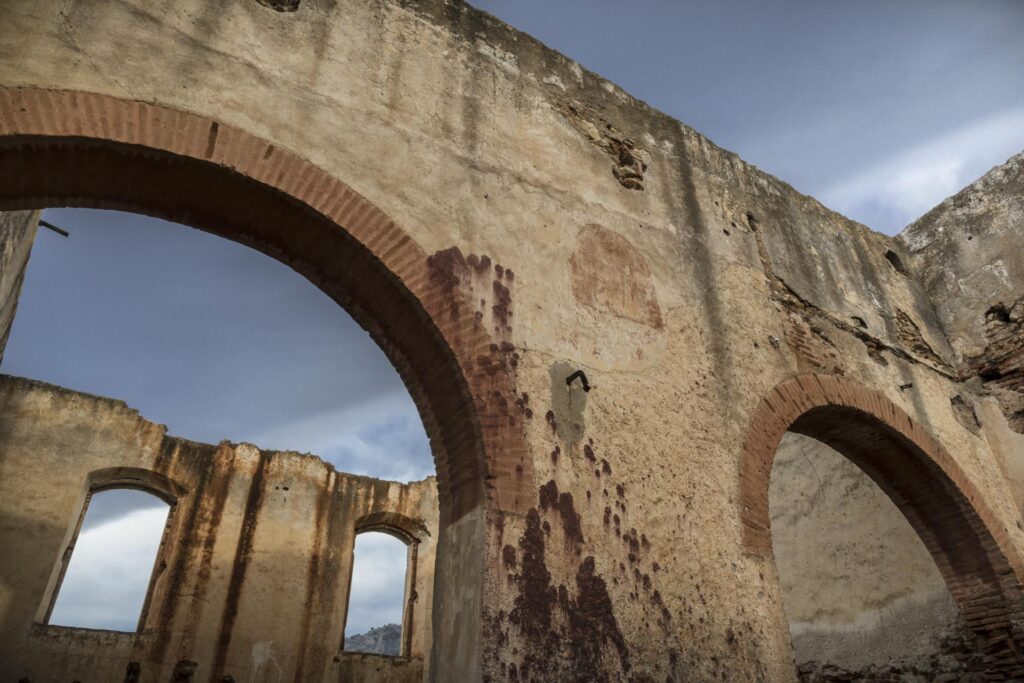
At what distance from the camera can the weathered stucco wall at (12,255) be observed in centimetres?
582

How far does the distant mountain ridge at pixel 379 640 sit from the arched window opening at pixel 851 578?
109ft

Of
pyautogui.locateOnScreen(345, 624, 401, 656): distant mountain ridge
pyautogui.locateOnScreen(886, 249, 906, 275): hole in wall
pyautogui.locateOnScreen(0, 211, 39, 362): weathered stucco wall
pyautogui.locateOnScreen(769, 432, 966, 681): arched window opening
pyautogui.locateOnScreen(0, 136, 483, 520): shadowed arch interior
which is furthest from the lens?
pyautogui.locateOnScreen(345, 624, 401, 656): distant mountain ridge

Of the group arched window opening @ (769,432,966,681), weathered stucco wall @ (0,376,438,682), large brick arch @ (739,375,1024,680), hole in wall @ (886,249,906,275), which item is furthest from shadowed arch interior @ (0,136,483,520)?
weathered stucco wall @ (0,376,438,682)

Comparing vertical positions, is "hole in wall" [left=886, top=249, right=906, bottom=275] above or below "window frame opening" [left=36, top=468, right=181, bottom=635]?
above

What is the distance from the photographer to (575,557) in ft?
11.8

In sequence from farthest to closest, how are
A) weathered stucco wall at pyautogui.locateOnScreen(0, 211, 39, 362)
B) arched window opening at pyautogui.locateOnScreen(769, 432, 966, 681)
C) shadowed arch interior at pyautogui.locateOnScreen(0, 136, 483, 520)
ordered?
arched window opening at pyautogui.locateOnScreen(769, 432, 966, 681), weathered stucco wall at pyautogui.locateOnScreen(0, 211, 39, 362), shadowed arch interior at pyautogui.locateOnScreen(0, 136, 483, 520)

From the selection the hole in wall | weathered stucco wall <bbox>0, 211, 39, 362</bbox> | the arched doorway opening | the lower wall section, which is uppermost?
the hole in wall

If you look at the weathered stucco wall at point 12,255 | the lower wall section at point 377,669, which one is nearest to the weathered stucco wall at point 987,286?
the lower wall section at point 377,669

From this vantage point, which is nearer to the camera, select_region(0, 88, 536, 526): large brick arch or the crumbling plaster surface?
select_region(0, 88, 536, 526): large brick arch

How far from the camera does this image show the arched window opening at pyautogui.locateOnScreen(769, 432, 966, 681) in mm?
6980

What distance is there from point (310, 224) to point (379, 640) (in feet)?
128

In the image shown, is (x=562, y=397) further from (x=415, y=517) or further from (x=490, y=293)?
(x=415, y=517)

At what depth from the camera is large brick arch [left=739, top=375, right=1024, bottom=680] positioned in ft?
19.1

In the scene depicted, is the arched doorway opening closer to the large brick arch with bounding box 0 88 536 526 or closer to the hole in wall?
the large brick arch with bounding box 0 88 536 526
